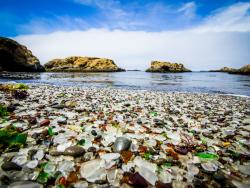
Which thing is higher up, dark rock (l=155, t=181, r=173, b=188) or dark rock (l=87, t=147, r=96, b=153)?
dark rock (l=87, t=147, r=96, b=153)

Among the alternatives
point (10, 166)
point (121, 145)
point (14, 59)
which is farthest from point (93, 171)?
point (14, 59)

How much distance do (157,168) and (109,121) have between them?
241 centimetres

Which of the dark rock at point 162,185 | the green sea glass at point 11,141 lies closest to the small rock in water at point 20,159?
the green sea glass at point 11,141

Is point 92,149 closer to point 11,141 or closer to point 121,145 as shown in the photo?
point 121,145

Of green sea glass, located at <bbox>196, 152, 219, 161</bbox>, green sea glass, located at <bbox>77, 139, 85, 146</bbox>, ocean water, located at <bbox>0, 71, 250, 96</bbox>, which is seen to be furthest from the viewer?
ocean water, located at <bbox>0, 71, 250, 96</bbox>

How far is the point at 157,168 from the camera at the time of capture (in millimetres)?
2643

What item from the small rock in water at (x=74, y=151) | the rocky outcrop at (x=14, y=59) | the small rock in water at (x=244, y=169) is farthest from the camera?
the rocky outcrop at (x=14, y=59)

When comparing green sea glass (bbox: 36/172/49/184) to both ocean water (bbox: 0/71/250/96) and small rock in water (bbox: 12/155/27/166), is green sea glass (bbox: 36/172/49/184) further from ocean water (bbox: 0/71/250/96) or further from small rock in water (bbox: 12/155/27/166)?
ocean water (bbox: 0/71/250/96)

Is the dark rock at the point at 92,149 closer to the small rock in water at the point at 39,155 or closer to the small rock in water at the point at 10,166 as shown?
the small rock in water at the point at 39,155

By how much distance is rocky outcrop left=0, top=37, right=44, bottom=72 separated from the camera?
67.4 m

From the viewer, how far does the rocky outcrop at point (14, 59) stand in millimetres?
67375

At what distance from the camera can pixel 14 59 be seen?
68.5 meters

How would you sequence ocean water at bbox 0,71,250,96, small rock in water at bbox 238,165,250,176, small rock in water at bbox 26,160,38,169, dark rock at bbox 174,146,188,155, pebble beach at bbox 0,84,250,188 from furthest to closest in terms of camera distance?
ocean water at bbox 0,71,250,96
dark rock at bbox 174,146,188,155
small rock in water at bbox 238,165,250,176
small rock in water at bbox 26,160,38,169
pebble beach at bbox 0,84,250,188

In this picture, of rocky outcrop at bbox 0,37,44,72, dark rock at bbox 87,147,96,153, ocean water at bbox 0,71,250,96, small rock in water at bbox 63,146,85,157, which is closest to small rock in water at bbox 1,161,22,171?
small rock in water at bbox 63,146,85,157
